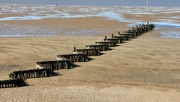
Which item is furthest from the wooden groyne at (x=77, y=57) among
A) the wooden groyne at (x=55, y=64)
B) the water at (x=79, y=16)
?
the water at (x=79, y=16)

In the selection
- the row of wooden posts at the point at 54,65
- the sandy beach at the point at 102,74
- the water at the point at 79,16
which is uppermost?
the water at the point at 79,16

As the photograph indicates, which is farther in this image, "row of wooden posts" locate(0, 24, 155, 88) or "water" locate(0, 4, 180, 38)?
"water" locate(0, 4, 180, 38)

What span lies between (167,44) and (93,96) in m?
16.6

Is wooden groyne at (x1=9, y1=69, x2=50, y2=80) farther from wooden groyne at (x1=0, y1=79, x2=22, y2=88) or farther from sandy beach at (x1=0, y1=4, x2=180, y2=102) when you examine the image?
wooden groyne at (x1=0, y1=79, x2=22, y2=88)

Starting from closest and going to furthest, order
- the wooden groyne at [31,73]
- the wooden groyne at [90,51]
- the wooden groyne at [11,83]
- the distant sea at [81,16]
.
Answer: the wooden groyne at [11,83] < the wooden groyne at [31,73] < the wooden groyne at [90,51] < the distant sea at [81,16]

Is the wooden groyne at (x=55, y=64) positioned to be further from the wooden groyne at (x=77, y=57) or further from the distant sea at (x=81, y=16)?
the distant sea at (x=81, y=16)

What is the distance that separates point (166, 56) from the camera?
74.1ft

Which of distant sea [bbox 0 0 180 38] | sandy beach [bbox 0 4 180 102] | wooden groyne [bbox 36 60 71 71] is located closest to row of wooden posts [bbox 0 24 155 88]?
wooden groyne [bbox 36 60 71 71]

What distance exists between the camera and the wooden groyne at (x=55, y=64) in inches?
709

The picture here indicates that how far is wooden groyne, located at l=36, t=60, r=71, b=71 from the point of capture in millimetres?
18008

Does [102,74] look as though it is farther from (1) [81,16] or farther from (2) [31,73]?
(1) [81,16]

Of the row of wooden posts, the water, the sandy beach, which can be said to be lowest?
the sandy beach

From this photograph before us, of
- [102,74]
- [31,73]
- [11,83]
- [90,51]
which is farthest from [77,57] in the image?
[11,83]

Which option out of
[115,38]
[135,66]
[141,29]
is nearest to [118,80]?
[135,66]
